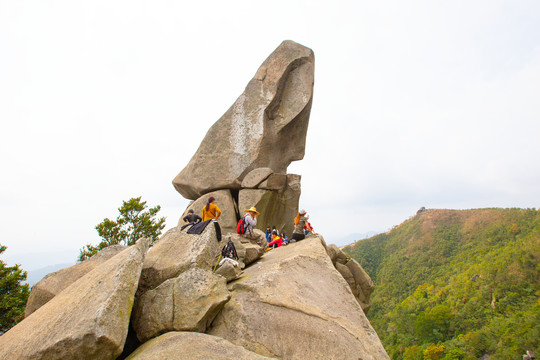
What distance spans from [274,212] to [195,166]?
13.7 ft

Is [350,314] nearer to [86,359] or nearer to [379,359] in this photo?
[379,359]

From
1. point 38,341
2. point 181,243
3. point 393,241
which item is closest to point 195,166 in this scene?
point 181,243

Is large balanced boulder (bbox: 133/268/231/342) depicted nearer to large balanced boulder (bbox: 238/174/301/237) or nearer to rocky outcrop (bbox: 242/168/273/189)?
large balanced boulder (bbox: 238/174/301/237)

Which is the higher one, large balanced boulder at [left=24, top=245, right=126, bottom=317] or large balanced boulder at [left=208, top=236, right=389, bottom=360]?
large balanced boulder at [left=24, top=245, right=126, bottom=317]

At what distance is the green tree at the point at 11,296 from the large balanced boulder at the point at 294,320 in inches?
600

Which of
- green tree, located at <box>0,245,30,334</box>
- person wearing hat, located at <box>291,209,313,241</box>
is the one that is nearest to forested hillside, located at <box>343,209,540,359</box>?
person wearing hat, located at <box>291,209,313,241</box>

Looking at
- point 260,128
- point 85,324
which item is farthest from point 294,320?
point 260,128

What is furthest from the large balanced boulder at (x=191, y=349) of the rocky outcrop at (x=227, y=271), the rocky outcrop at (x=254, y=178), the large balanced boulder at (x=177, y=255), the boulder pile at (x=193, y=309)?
the rocky outcrop at (x=254, y=178)

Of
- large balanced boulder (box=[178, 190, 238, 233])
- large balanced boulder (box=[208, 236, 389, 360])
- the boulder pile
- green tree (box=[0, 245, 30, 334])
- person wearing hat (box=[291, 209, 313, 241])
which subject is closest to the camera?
the boulder pile

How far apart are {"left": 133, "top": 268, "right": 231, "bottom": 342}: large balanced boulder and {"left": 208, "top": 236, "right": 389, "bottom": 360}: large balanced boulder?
368 mm

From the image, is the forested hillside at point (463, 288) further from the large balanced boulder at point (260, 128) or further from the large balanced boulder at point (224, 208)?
the large balanced boulder at point (224, 208)

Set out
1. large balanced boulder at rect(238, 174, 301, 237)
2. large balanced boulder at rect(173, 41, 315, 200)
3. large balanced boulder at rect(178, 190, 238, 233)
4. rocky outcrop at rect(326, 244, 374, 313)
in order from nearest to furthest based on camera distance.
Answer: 1. rocky outcrop at rect(326, 244, 374, 313)
2. large balanced boulder at rect(178, 190, 238, 233)
3. large balanced boulder at rect(238, 174, 301, 237)
4. large balanced boulder at rect(173, 41, 315, 200)

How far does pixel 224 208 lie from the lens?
545 inches

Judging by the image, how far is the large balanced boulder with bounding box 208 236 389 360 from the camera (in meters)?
4.65
